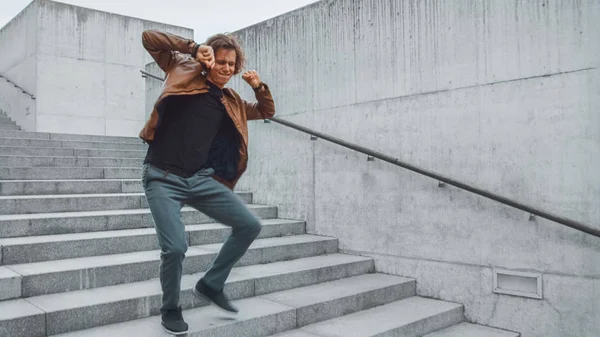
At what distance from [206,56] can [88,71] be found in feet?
30.6

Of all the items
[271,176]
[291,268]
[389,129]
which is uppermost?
[389,129]

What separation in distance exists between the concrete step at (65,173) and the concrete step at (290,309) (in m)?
2.87

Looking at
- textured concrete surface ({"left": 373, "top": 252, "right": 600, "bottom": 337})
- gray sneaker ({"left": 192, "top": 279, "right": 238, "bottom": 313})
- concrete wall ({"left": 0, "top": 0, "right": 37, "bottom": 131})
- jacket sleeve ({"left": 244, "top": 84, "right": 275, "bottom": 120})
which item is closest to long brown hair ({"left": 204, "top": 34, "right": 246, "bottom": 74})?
jacket sleeve ({"left": 244, "top": 84, "right": 275, "bottom": 120})

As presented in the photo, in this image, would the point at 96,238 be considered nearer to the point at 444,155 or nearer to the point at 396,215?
the point at 396,215

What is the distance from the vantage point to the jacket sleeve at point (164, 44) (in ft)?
8.95

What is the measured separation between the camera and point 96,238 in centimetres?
379

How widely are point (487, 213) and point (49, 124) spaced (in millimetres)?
9365

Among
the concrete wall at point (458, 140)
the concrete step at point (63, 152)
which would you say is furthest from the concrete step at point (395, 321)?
the concrete step at point (63, 152)

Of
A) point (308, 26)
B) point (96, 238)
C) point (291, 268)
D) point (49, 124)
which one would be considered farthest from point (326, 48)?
point (49, 124)

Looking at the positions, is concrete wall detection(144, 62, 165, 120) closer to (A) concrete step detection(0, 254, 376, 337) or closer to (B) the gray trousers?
(A) concrete step detection(0, 254, 376, 337)

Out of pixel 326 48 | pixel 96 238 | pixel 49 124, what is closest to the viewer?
pixel 96 238

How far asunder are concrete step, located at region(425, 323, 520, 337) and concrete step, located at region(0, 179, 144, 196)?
3.45 metres

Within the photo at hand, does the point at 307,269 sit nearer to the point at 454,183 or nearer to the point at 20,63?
the point at 454,183

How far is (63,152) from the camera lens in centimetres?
621
